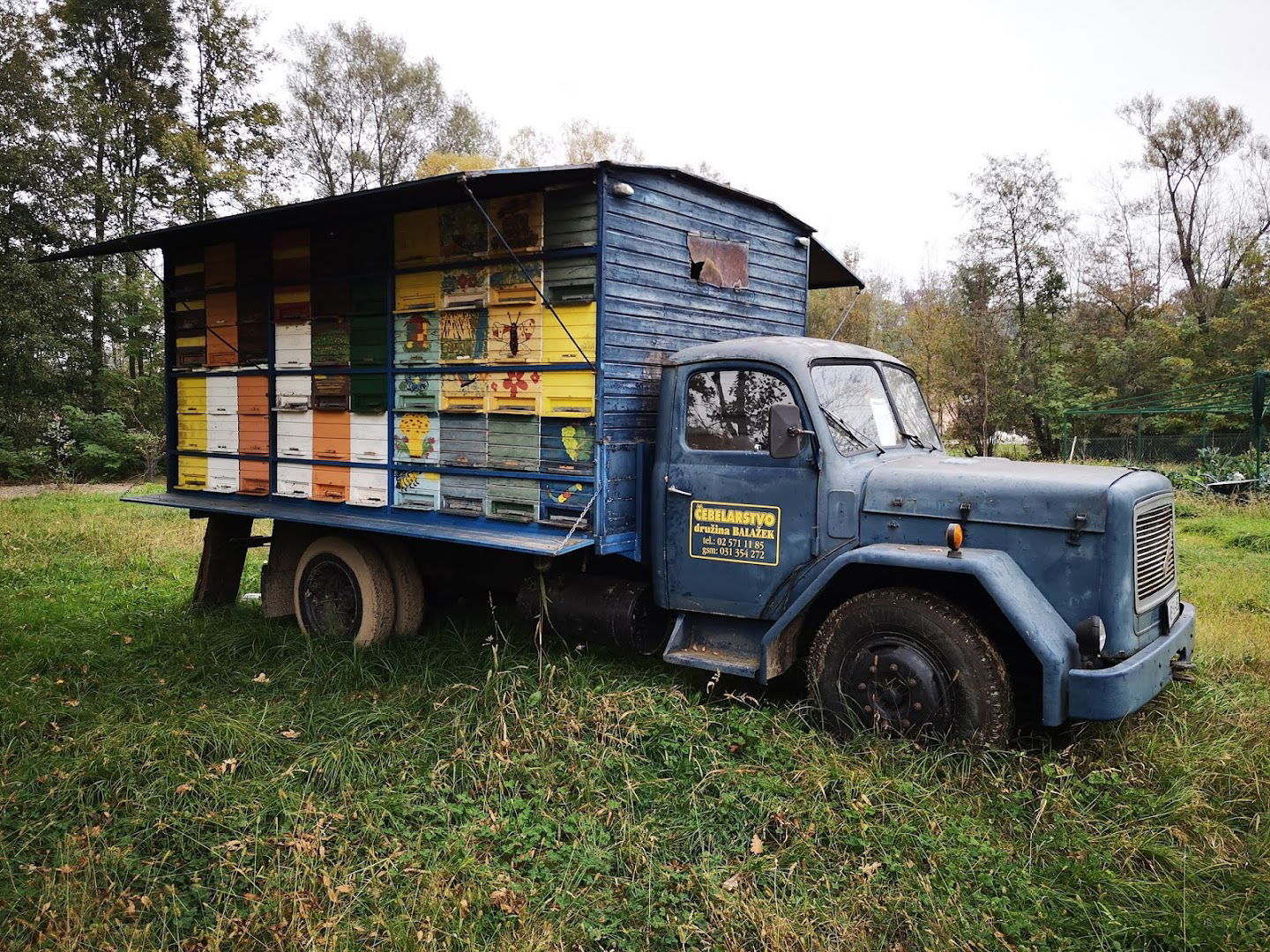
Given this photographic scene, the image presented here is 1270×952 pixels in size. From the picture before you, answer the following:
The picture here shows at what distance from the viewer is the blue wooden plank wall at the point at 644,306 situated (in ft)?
18.4

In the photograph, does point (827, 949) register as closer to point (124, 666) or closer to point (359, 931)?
Result: point (359, 931)

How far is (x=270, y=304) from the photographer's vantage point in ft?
24.6

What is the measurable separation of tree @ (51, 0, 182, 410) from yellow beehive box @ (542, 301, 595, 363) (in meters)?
21.1

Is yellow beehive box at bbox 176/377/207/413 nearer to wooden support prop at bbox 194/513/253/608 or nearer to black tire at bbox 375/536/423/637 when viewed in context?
wooden support prop at bbox 194/513/253/608

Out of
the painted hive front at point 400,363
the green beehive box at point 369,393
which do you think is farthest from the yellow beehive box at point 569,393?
the green beehive box at point 369,393

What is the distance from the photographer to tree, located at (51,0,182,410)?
74.8 feet

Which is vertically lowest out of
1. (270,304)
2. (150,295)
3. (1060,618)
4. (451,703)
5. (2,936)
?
(2,936)

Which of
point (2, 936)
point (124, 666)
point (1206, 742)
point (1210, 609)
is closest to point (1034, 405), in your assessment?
point (1210, 609)

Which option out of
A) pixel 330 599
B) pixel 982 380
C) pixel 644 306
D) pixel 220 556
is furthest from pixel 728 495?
pixel 982 380

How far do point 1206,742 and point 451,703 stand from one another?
4205 millimetres

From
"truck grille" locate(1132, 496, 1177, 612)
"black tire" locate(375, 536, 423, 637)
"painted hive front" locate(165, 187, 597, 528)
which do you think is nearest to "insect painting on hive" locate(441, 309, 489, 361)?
"painted hive front" locate(165, 187, 597, 528)

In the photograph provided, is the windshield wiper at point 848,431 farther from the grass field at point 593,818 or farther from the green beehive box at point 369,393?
the green beehive box at point 369,393

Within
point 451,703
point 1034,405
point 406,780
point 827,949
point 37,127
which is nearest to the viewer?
point 827,949

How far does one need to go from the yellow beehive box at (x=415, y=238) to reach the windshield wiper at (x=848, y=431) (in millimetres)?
2969
